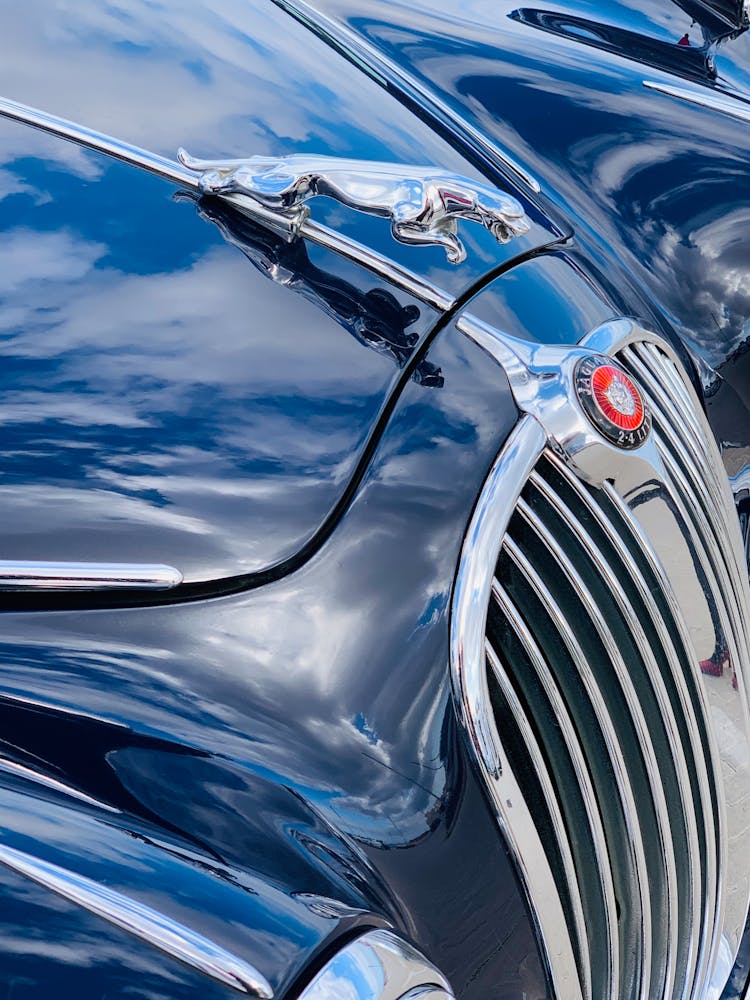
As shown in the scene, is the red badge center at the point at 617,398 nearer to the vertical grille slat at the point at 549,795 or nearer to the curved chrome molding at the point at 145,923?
the vertical grille slat at the point at 549,795

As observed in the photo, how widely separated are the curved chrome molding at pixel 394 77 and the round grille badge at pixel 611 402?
460mm

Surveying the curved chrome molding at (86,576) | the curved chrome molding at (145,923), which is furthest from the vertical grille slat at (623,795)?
the curved chrome molding at (145,923)

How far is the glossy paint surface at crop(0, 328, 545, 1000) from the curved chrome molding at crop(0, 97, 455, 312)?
0.78 feet

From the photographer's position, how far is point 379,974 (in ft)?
2.58

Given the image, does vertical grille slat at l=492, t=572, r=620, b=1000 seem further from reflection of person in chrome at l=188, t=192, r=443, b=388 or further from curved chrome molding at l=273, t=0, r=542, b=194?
curved chrome molding at l=273, t=0, r=542, b=194

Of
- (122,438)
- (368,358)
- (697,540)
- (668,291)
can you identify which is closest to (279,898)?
(122,438)

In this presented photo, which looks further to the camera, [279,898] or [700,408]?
[700,408]

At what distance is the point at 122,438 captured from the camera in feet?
3.48

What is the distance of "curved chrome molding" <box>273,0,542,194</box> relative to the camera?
1605mm

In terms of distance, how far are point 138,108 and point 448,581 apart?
0.73 metres

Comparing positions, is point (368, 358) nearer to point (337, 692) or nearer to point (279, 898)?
point (337, 692)

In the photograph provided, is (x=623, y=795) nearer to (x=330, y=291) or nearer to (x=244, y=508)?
(x=244, y=508)

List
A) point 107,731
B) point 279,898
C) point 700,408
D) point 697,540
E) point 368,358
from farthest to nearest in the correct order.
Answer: point 700,408
point 697,540
point 368,358
point 107,731
point 279,898

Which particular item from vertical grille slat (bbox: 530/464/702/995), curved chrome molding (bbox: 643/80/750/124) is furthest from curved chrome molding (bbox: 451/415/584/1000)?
curved chrome molding (bbox: 643/80/750/124)
